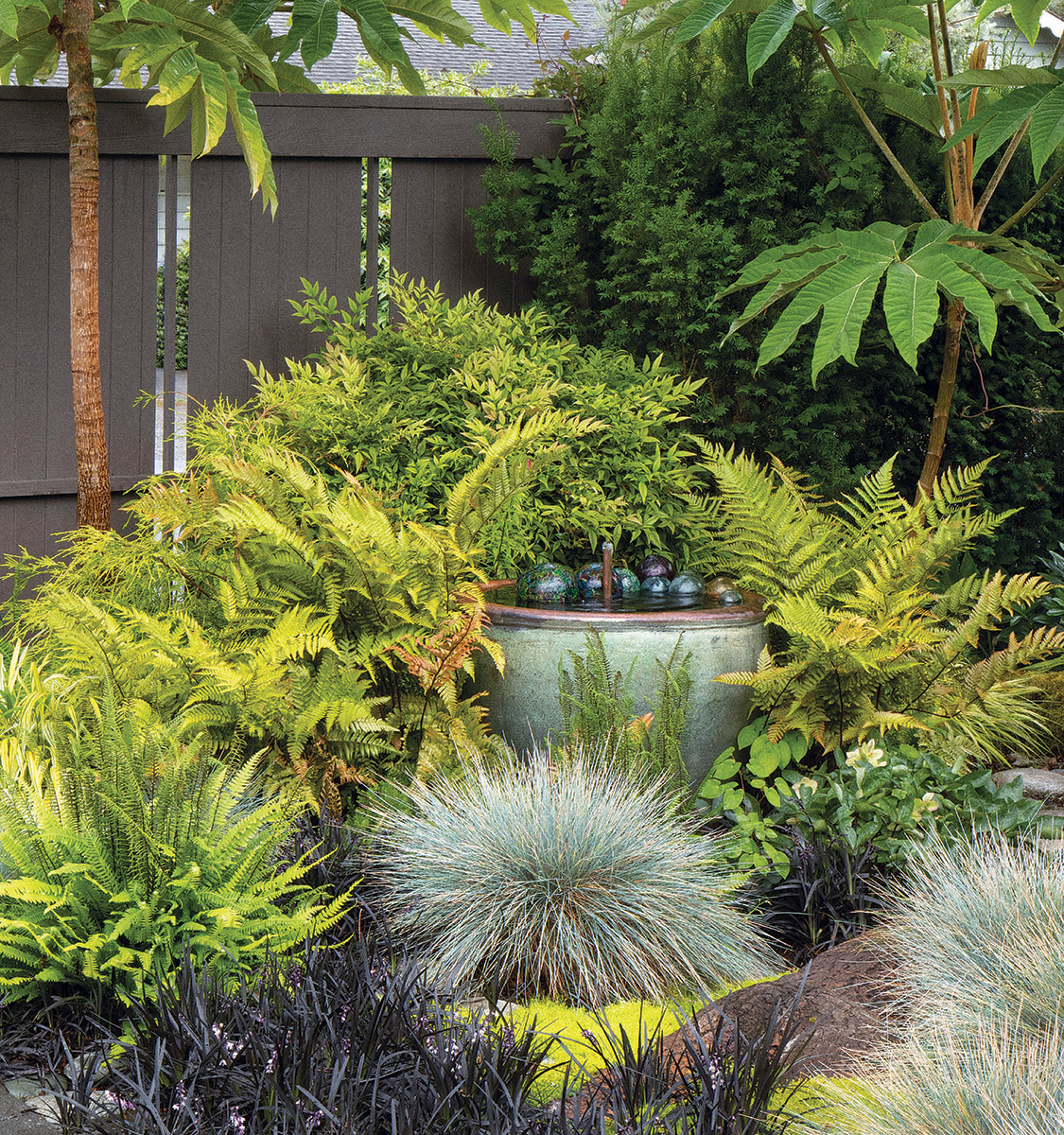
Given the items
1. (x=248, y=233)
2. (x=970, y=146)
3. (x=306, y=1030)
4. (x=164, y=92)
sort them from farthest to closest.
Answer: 1. (x=248, y=233)
2. (x=970, y=146)
3. (x=164, y=92)
4. (x=306, y=1030)

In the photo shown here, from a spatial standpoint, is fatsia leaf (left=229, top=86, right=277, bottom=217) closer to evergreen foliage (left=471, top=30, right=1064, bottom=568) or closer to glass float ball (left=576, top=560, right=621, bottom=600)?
evergreen foliage (left=471, top=30, right=1064, bottom=568)

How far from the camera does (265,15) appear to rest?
4.68 meters

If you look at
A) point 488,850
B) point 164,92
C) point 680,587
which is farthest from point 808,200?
point 488,850

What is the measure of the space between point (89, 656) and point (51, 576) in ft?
6.51

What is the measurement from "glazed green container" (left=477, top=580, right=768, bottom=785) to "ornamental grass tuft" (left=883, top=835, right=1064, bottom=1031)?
1.11m

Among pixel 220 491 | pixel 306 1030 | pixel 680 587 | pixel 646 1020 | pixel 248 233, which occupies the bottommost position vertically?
pixel 646 1020

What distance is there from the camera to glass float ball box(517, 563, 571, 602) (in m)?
4.20

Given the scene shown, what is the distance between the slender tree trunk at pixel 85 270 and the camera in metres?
4.58

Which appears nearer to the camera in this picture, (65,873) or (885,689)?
(65,873)

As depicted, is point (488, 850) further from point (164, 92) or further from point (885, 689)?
point (164, 92)

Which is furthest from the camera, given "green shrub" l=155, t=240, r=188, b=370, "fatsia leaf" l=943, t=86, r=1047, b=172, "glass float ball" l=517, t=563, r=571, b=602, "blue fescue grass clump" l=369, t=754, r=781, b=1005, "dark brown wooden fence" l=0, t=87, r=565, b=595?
"green shrub" l=155, t=240, r=188, b=370

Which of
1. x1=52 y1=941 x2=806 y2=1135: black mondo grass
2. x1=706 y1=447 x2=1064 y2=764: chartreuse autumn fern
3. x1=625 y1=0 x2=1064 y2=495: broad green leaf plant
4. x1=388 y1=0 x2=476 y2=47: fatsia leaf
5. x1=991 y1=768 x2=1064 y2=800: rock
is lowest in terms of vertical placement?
x1=991 y1=768 x2=1064 y2=800: rock

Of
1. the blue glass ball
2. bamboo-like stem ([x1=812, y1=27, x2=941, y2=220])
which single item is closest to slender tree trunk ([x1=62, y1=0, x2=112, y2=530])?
the blue glass ball

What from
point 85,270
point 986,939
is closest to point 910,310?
point 986,939
